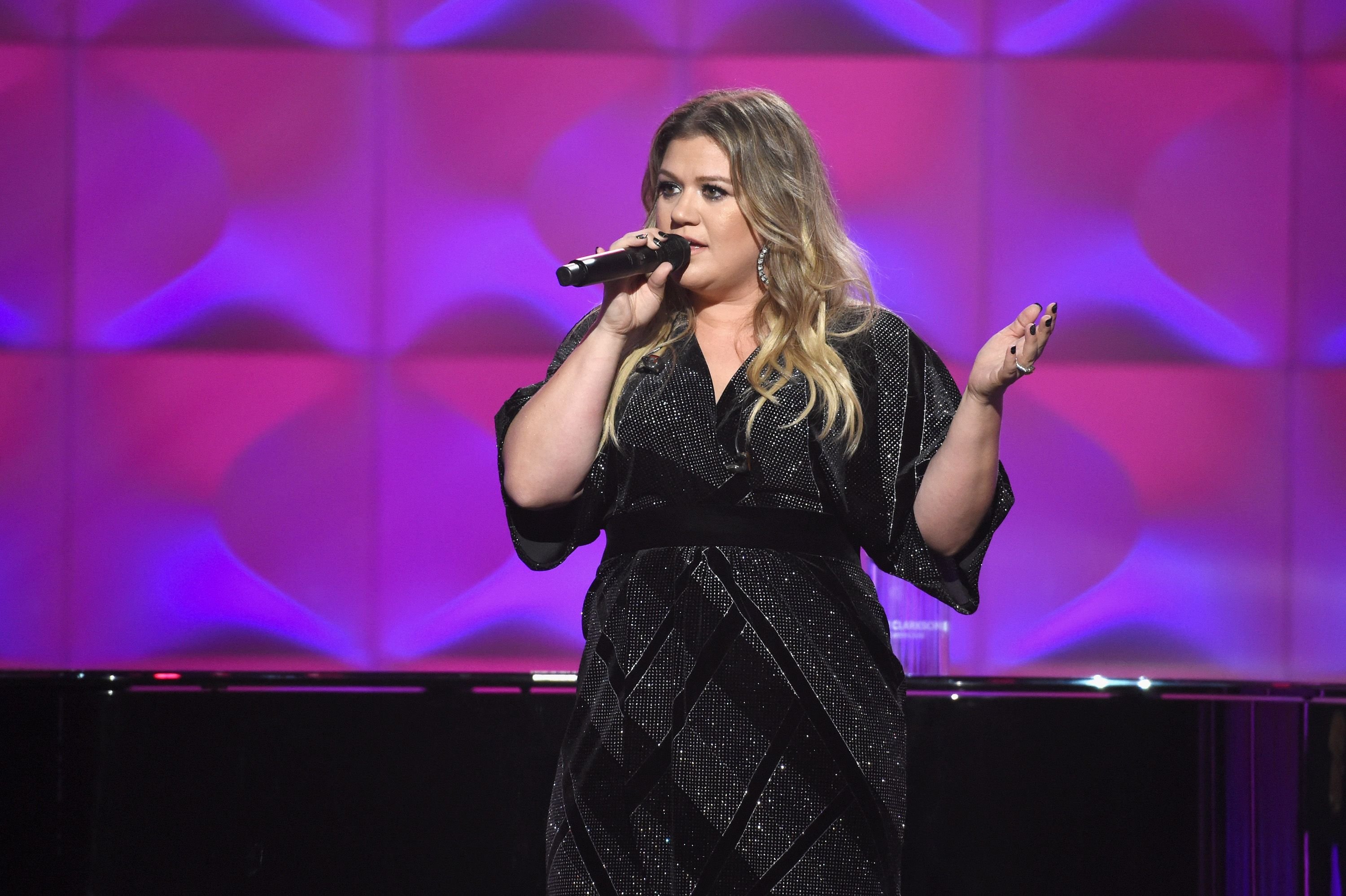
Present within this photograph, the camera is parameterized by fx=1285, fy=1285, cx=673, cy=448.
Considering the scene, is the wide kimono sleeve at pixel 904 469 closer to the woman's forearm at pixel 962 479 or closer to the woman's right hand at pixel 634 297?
the woman's forearm at pixel 962 479

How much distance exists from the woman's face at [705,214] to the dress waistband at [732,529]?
0.28 metres

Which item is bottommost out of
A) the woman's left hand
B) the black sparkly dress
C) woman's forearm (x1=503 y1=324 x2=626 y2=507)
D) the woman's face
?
the black sparkly dress

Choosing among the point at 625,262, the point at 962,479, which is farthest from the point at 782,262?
the point at 962,479

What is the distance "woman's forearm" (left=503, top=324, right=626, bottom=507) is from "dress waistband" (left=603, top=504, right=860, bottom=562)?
93mm

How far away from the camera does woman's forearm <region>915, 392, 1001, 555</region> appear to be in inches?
53.3

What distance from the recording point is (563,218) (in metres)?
3.09

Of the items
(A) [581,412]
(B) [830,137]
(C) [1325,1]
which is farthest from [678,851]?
(C) [1325,1]

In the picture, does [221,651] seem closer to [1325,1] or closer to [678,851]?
[678,851]

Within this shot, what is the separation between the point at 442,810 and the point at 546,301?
148cm

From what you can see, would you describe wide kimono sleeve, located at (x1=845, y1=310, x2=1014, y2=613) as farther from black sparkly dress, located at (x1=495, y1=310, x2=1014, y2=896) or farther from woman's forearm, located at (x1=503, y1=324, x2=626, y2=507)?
woman's forearm, located at (x1=503, y1=324, x2=626, y2=507)

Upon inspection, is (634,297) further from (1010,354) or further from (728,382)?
(1010,354)

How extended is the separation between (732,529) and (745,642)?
0.40ft

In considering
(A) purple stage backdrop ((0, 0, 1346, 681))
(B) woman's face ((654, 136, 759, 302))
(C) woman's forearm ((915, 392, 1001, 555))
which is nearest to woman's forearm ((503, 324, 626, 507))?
(B) woman's face ((654, 136, 759, 302))

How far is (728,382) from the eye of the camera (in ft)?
4.73
